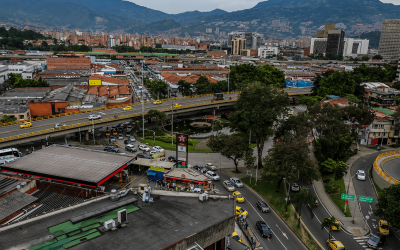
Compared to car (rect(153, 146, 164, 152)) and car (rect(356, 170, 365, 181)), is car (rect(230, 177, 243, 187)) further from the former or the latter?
car (rect(356, 170, 365, 181))

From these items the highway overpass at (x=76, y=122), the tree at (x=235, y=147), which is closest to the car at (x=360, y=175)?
the tree at (x=235, y=147)

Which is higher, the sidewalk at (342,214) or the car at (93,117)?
the car at (93,117)

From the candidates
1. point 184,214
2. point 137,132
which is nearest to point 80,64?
point 137,132

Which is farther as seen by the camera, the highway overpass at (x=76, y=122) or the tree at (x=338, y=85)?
the tree at (x=338, y=85)

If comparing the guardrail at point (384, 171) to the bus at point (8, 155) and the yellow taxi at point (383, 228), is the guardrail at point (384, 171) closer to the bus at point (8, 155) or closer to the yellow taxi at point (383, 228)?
the yellow taxi at point (383, 228)

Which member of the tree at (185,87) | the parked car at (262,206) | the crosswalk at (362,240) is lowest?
the crosswalk at (362,240)

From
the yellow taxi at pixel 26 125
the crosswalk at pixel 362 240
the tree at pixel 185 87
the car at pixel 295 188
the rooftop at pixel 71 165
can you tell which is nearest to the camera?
the crosswalk at pixel 362 240

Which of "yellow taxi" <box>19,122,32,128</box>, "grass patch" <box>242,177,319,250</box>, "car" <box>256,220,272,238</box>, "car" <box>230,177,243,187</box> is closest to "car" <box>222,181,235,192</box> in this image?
"car" <box>230,177,243,187</box>
